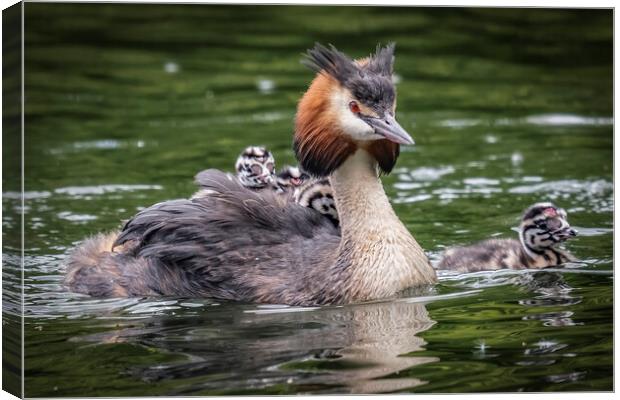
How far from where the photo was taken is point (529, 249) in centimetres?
1019

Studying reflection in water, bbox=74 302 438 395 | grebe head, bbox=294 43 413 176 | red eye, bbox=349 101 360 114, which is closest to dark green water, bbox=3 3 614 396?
reflection in water, bbox=74 302 438 395

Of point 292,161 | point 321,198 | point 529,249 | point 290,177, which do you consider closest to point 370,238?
point 321,198

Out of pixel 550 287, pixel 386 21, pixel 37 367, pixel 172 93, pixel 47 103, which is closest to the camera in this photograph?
pixel 37 367

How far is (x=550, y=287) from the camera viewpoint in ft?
31.6

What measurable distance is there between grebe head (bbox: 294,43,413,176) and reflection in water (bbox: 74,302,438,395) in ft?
2.86

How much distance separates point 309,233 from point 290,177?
133 centimetres

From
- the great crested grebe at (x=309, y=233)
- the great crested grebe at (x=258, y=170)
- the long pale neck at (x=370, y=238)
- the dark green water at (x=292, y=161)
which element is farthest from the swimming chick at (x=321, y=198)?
the great crested grebe at (x=258, y=170)

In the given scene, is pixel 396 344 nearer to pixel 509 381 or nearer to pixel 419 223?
pixel 509 381

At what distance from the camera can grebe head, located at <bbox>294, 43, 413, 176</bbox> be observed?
8836 millimetres

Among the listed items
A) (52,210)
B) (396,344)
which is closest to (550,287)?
(396,344)

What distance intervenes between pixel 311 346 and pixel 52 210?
3439mm

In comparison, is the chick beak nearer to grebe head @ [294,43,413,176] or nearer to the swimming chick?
grebe head @ [294,43,413,176]

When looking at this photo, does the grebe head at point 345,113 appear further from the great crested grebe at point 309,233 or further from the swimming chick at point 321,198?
the swimming chick at point 321,198

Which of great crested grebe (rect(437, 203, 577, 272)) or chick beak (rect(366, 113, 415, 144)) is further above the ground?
chick beak (rect(366, 113, 415, 144))
